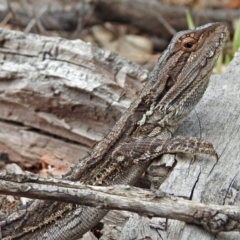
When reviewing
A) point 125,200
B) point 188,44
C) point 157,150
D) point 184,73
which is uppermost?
point 188,44

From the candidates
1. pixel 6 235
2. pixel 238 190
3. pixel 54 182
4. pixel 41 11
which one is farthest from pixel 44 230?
pixel 41 11

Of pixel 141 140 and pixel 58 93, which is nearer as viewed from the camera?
pixel 141 140

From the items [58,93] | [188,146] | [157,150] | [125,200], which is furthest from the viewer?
[58,93]

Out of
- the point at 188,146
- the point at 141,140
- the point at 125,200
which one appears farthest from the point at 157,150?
the point at 125,200

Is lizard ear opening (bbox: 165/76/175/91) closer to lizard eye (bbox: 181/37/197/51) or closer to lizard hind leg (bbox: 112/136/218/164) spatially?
lizard eye (bbox: 181/37/197/51)

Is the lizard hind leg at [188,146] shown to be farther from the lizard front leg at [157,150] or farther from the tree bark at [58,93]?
the tree bark at [58,93]

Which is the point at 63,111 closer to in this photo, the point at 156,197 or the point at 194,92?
the point at 194,92

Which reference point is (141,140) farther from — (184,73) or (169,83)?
(184,73)

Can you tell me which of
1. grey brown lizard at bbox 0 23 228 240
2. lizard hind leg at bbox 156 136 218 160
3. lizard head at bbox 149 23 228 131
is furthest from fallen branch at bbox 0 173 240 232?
lizard head at bbox 149 23 228 131
